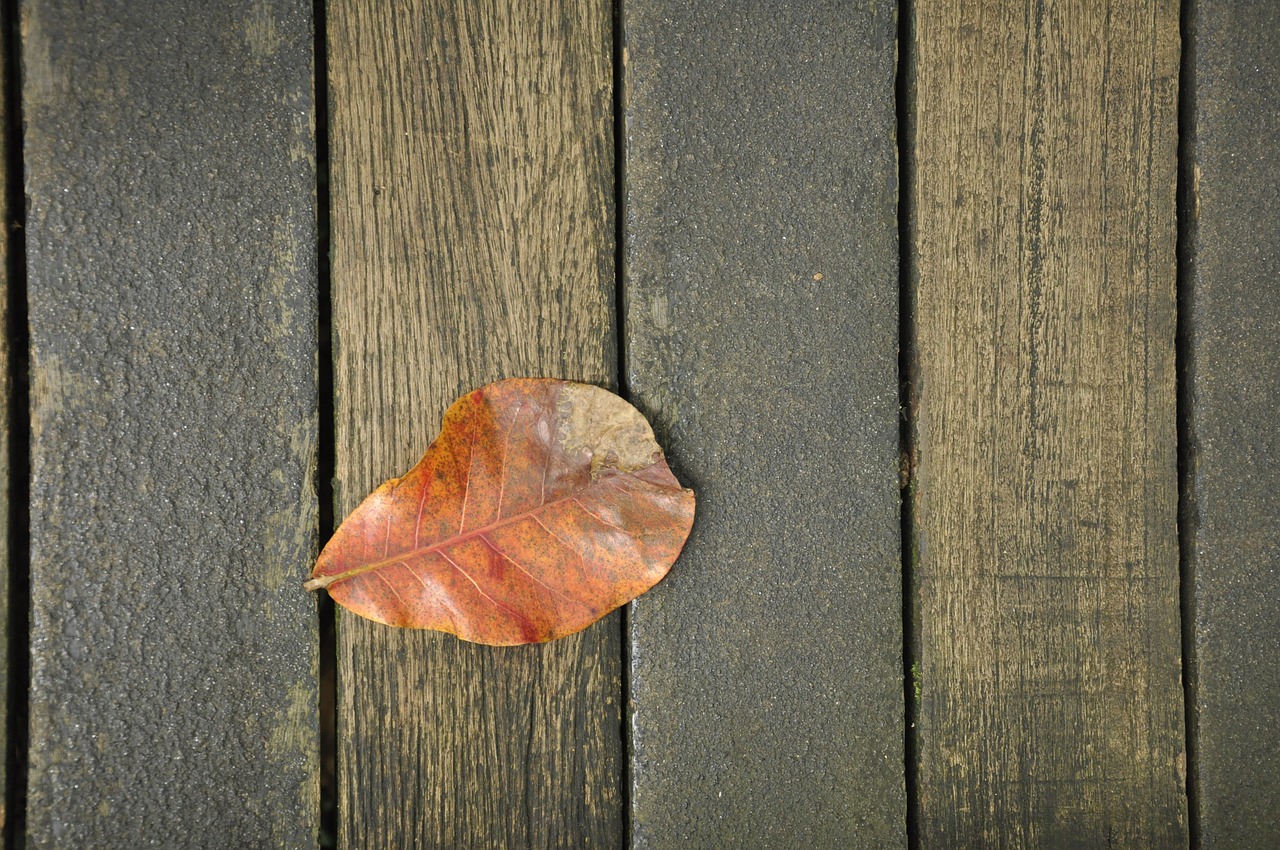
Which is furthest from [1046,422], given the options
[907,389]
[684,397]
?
[684,397]

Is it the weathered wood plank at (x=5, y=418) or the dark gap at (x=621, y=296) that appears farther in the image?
the dark gap at (x=621, y=296)

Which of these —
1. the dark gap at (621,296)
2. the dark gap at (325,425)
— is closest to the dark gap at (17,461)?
the dark gap at (325,425)

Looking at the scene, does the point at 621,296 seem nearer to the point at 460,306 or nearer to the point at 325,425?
the point at 460,306

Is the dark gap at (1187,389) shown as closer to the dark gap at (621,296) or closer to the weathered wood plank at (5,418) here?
the dark gap at (621,296)

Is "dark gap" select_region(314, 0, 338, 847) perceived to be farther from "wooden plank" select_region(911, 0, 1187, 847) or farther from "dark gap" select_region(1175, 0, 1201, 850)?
"dark gap" select_region(1175, 0, 1201, 850)


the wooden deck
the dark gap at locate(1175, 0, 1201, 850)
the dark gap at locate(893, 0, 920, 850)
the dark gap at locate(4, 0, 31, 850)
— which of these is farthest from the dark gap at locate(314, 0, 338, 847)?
the dark gap at locate(1175, 0, 1201, 850)
